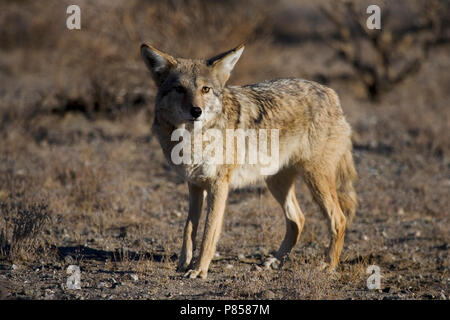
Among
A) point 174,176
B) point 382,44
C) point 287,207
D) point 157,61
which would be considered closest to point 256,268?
point 287,207

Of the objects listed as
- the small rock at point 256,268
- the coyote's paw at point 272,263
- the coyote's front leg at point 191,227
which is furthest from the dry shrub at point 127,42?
the small rock at point 256,268

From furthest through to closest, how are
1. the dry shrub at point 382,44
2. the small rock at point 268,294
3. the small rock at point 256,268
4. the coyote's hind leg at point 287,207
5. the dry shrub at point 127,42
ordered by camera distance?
1. the dry shrub at point 382,44
2. the dry shrub at point 127,42
3. the coyote's hind leg at point 287,207
4. the small rock at point 256,268
5. the small rock at point 268,294

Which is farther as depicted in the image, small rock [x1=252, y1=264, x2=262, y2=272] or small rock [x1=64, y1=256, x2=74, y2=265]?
small rock [x1=252, y1=264, x2=262, y2=272]

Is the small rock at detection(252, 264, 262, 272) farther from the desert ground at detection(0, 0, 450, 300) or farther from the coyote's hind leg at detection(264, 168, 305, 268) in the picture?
the coyote's hind leg at detection(264, 168, 305, 268)

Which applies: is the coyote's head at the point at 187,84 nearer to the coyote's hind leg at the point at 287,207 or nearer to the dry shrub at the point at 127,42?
the coyote's hind leg at the point at 287,207

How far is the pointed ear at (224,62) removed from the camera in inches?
192

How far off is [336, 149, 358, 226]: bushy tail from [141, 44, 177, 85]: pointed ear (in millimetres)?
2155

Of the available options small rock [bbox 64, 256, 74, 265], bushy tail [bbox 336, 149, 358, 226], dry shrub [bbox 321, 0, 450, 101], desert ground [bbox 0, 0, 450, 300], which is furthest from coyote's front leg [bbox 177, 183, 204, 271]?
dry shrub [bbox 321, 0, 450, 101]

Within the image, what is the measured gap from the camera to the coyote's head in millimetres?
4590

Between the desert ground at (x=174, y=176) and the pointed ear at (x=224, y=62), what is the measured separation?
6.01ft

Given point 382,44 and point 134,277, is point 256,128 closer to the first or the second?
point 134,277

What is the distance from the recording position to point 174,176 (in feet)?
26.0

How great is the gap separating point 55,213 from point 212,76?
8.97 ft

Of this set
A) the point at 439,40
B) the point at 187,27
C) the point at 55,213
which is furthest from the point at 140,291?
the point at 439,40
